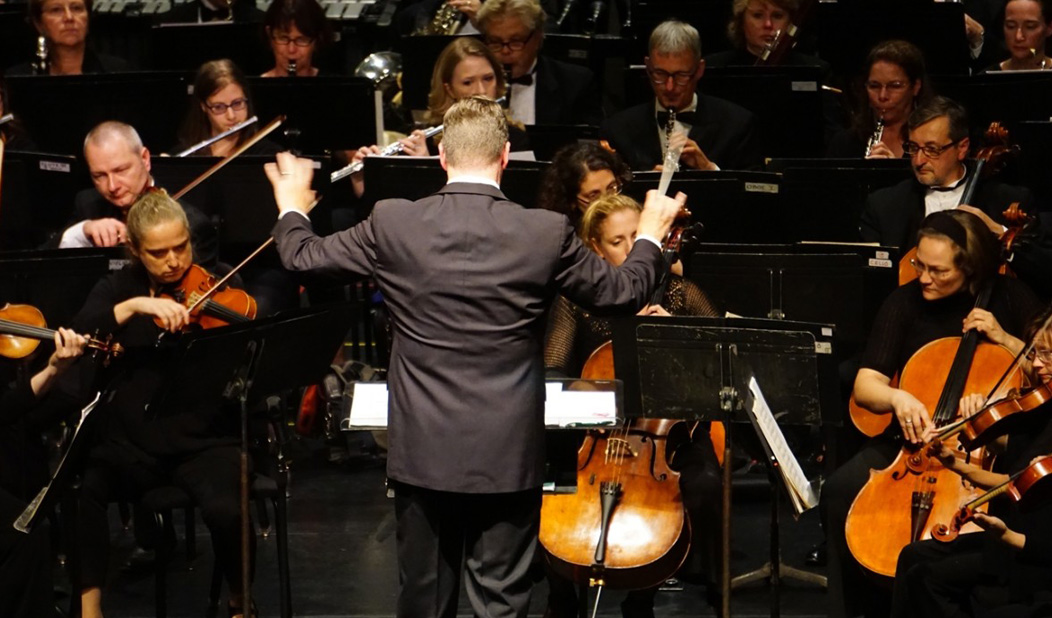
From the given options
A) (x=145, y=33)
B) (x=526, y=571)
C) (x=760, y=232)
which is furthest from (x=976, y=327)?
(x=145, y=33)

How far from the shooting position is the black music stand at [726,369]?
12.8 feet

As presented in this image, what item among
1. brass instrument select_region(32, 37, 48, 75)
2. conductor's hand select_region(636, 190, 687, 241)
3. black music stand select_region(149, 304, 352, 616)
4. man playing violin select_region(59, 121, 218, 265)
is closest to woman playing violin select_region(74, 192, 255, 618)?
black music stand select_region(149, 304, 352, 616)

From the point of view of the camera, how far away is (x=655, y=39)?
6055mm

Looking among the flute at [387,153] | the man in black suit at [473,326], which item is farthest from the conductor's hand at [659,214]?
the flute at [387,153]

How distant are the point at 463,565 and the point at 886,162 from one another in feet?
8.50

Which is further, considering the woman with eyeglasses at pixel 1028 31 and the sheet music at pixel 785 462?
the woman with eyeglasses at pixel 1028 31

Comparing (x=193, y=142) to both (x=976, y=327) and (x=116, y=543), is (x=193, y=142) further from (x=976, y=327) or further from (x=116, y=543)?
(x=976, y=327)

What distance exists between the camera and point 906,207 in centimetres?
538

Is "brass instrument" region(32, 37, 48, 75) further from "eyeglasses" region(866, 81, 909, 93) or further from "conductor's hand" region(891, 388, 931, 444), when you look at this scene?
"conductor's hand" region(891, 388, 931, 444)

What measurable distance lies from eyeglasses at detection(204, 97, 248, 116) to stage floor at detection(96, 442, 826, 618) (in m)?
1.53

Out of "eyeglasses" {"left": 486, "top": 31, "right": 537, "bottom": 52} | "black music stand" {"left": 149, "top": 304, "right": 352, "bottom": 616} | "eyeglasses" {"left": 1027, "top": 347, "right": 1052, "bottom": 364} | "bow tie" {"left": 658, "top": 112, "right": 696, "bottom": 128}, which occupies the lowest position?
"black music stand" {"left": 149, "top": 304, "right": 352, "bottom": 616}

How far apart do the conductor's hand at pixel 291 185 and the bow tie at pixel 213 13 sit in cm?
454

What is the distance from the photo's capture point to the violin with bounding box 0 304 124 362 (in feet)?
14.4

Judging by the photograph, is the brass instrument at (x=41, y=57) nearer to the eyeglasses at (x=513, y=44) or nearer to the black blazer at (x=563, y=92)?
the eyeglasses at (x=513, y=44)
